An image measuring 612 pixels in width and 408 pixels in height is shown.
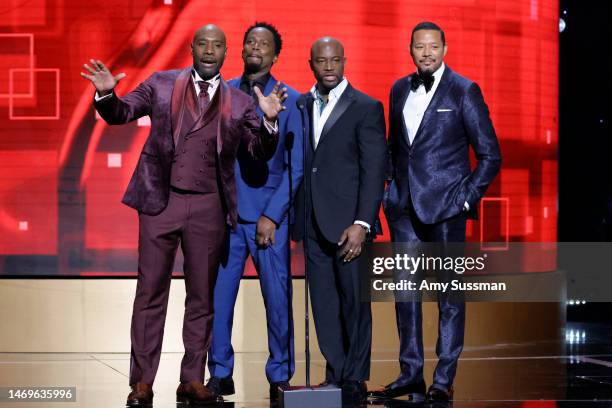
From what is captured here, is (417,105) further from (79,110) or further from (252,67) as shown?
(79,110)

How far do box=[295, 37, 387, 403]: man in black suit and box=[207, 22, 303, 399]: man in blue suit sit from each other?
0.11m

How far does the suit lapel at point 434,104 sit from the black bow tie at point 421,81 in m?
0.05

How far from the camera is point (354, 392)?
5387 mm

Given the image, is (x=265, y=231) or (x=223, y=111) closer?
(x=223, y=111)

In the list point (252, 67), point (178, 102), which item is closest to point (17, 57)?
point (252, 67)

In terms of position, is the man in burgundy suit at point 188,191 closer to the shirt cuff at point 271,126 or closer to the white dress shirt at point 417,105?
the shirt cuff at point 271,126

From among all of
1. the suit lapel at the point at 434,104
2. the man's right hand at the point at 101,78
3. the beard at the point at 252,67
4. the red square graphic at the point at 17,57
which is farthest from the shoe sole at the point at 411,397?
the red square graphic at the point at 17,57

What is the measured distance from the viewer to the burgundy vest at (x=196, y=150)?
521 cm

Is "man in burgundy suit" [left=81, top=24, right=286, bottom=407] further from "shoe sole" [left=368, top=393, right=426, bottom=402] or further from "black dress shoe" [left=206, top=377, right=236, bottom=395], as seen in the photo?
"shoe sole" [left=368, top=393, right=426, bottom=402]

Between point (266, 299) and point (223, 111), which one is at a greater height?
point (223, 111)

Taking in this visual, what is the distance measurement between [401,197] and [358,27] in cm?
228

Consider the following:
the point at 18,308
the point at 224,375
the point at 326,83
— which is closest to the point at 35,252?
the point at 18,308

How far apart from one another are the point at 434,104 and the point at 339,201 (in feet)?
2.15

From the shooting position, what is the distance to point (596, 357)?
7336mm
